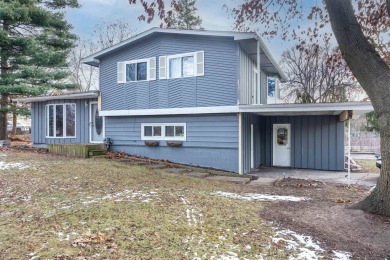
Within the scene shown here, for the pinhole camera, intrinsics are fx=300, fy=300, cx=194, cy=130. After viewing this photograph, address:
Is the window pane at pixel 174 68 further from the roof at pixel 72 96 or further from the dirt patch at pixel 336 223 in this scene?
the dirt patch at pixel 336 223

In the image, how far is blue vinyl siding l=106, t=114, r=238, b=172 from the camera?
1098 cm

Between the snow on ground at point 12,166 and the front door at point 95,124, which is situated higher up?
the front door at point 95,124

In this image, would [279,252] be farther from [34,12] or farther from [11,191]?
[34,12]

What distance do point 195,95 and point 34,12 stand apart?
11701 millimetres

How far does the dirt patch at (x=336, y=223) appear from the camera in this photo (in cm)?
425

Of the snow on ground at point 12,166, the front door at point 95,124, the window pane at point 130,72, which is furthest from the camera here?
the front door at point 95,124

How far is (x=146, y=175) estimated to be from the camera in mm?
9422

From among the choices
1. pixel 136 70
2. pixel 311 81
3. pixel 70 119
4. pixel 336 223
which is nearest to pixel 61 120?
pixel 70 119

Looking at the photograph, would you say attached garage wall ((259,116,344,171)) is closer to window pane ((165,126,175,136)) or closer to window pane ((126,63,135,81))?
window pane ((165,126,175,136))

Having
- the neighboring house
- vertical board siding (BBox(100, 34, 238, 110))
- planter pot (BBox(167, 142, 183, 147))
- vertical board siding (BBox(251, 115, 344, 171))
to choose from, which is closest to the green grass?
the neighboring house

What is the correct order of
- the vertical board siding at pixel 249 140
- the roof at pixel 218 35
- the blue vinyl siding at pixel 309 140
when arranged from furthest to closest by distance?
the blue vinyl siding at pixel 309 140 → the vertical board siding at pixel 249 140 → the roof at pixel 218 35

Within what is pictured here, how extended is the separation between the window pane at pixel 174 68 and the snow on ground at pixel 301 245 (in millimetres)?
8394

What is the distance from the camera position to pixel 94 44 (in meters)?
29.2

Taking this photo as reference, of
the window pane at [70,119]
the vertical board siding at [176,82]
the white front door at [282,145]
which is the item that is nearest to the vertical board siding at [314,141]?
the white front door at [282,145]
